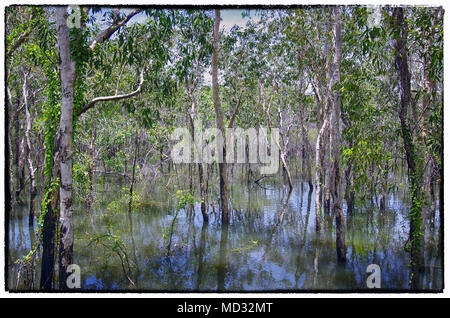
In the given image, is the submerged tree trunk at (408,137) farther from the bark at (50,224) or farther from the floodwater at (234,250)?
the bark at (50,224)

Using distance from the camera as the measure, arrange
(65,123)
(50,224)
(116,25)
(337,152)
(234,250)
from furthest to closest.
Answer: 1. (234,250)
2. (337,152)
3. (116,25)
4. (50,224)
5. (65,123)

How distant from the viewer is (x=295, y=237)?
875 cm

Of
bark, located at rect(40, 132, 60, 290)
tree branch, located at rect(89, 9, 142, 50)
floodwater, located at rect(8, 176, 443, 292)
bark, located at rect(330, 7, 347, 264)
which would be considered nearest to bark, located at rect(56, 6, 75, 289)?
bark, located at rect(40, 132, 60, 290)

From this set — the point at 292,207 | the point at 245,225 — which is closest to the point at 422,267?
the point at 245,225

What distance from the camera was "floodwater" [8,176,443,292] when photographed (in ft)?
17.8

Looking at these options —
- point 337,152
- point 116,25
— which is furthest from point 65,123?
point 337,152

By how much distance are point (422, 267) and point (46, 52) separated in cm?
674

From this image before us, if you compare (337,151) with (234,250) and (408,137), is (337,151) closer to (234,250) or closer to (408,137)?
(408,137)

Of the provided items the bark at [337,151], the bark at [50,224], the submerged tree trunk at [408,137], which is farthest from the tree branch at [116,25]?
the submerged tree trunk at [408,137]

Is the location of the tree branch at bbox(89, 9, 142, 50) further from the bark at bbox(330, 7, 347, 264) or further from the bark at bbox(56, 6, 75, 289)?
the bark at bbox(330, 7, 347, 264)

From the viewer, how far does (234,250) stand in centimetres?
761

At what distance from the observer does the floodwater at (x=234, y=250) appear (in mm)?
5434
